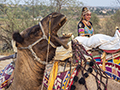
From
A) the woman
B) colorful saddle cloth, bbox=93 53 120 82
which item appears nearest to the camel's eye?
colorful saddle cloth, bbox=93 53 120 82

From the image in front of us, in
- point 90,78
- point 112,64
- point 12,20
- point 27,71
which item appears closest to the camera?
point 27,71

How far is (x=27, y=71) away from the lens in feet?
5.60

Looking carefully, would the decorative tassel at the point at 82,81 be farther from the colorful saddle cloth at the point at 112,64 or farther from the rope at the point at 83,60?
the colorful saddle cloth at the point at 112,64

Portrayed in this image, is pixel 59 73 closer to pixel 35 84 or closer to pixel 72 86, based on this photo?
pixel 72 86

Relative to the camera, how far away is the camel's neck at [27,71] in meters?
1.68

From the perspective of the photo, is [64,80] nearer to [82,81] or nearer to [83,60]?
[82,81]

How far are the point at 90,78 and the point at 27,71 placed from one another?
102 centimetres

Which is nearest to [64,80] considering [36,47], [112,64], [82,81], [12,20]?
[82,81]

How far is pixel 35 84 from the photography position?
1771mm

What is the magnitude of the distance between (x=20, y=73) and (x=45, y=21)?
80 centimetres

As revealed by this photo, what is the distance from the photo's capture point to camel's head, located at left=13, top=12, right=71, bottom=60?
1.57 m

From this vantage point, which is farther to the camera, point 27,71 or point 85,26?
point 85,26

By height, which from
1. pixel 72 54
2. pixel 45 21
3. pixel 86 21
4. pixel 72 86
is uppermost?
pixel 45 21

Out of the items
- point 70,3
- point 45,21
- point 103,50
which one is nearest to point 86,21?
point 103,50
